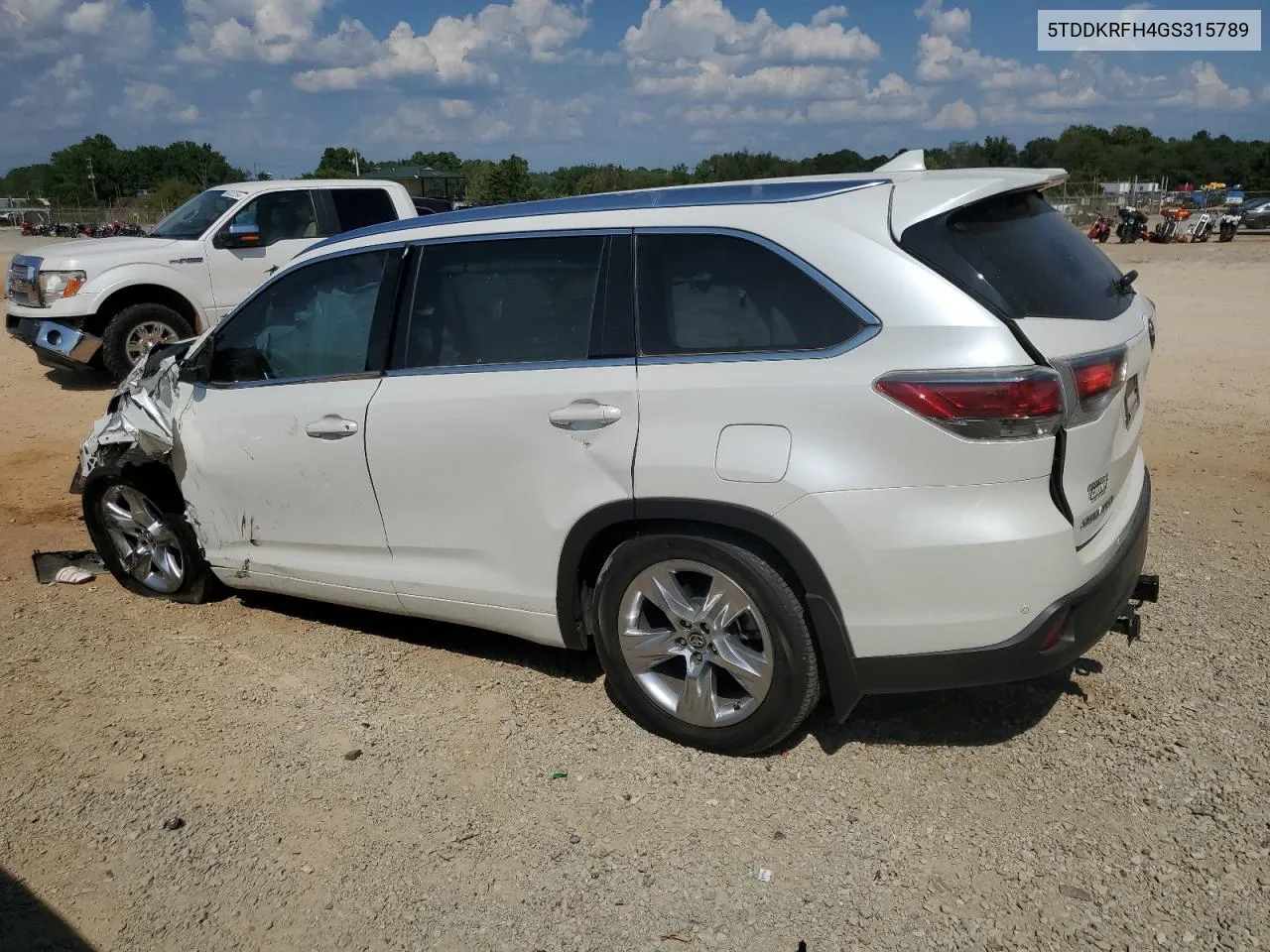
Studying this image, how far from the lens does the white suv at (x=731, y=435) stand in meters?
2.98

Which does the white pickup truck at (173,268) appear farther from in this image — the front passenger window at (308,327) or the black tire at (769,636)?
the black tire at (769,636)

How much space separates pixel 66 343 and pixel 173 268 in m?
1.23

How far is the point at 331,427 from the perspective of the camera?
13.3ft

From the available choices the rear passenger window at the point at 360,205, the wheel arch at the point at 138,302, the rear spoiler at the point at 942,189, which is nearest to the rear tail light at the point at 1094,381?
the rear spoiler at the point at 942,189

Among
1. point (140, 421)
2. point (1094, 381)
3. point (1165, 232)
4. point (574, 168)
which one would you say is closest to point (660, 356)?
point (1094, 381)

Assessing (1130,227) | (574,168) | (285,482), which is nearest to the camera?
(285,482)

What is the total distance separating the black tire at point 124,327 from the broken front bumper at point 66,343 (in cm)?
12

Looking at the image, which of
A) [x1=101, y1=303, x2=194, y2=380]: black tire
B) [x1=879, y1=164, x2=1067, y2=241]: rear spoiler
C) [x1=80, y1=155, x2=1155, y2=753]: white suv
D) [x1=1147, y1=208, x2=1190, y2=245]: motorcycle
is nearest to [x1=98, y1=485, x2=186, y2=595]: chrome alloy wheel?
[x1=80, y1=155, x2=1155, y2=753]: white suv

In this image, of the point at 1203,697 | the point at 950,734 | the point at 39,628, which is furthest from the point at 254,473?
the point at 1203,697

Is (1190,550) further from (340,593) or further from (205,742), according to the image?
(205,742)

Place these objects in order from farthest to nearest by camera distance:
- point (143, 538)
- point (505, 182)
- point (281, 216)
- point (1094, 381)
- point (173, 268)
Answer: point (505, 182) → point (281, 216) → point (173, 268) → point (143, 538) → point (1094, 381)

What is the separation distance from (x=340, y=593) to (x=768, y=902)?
226 centimetres

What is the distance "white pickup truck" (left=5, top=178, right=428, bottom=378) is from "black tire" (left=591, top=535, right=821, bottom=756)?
7.45 meters

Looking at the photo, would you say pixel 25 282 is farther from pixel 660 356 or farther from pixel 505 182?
pixel 505 182
